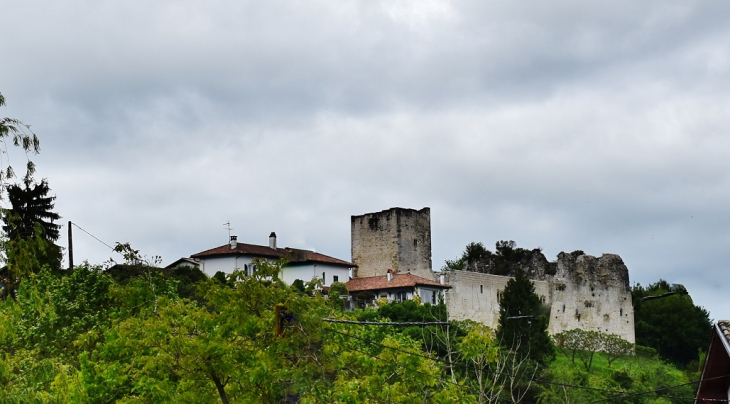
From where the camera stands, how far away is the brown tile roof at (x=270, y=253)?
2749 inches

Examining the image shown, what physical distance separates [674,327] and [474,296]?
60.1 feet

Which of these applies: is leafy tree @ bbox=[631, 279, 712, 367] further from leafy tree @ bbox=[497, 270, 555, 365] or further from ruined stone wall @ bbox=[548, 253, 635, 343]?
leafy tree @ bbox=[497, 270, 555, 365]

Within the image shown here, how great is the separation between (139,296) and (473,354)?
6240mm

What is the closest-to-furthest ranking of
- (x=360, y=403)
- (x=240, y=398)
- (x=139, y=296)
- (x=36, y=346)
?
(x=360, y=403)
(x=240, y=398)
(x=139, y=296)
(x=36, y=346)

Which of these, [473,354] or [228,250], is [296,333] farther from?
[228,250]

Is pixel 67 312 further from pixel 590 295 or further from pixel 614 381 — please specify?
pixel 590 295

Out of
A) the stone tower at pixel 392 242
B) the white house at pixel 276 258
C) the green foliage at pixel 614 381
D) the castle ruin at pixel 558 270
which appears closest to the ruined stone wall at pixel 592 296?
the castle ruin at pixel 558 270

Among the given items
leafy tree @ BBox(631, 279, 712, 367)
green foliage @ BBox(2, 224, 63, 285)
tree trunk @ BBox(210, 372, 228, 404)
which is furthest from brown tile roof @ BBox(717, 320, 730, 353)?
leafy tree @ BBox(631, 279, 712, 367)

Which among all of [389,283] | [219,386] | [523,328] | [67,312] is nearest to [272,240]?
[389,283]

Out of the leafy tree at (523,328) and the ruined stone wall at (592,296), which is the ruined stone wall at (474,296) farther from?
the leafy tree at (523,328)

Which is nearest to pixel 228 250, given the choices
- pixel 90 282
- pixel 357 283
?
pixel 357 283

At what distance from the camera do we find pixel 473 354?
783 inches

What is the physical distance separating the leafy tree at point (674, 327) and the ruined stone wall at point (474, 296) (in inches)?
446

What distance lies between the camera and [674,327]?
7938cm
